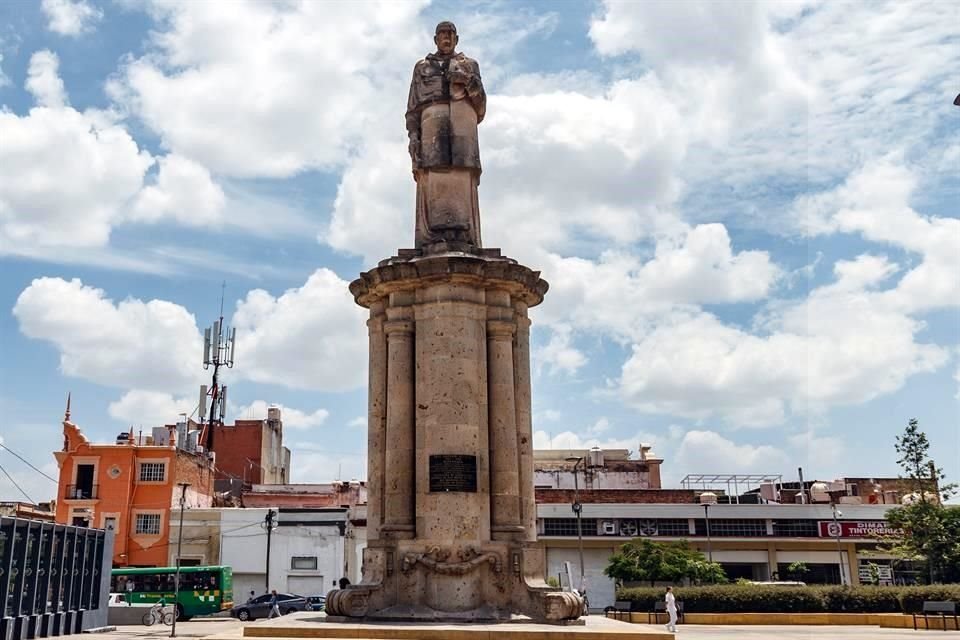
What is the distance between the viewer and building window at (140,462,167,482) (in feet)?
186

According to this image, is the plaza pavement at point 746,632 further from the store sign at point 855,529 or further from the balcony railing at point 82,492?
the store sign at point 855,529

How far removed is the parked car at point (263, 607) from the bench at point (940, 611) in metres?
27.5

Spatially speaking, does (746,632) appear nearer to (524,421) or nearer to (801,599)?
(801,599)

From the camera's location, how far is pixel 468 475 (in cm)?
1747

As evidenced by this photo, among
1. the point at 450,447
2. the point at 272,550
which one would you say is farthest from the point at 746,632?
the point at 272,550

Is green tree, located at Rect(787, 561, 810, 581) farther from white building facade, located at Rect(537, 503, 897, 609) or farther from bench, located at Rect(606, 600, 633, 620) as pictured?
bench, located at Rect(606, 600, 633, 620)

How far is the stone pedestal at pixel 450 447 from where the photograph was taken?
1694 cm

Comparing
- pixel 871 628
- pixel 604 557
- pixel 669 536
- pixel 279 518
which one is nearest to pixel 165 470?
pixel 279 518

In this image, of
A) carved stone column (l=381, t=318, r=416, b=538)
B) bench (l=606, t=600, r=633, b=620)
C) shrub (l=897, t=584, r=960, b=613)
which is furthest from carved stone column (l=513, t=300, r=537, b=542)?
shrub (l=897, t=584, r=960, b=613)

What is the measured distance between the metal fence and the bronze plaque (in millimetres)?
15435

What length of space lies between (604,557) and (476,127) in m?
38.3

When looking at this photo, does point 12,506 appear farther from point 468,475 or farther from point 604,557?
point 468,475

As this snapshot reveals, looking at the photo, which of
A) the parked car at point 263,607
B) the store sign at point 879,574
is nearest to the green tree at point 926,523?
the store sign at point 879,574

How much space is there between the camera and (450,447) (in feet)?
57.7
